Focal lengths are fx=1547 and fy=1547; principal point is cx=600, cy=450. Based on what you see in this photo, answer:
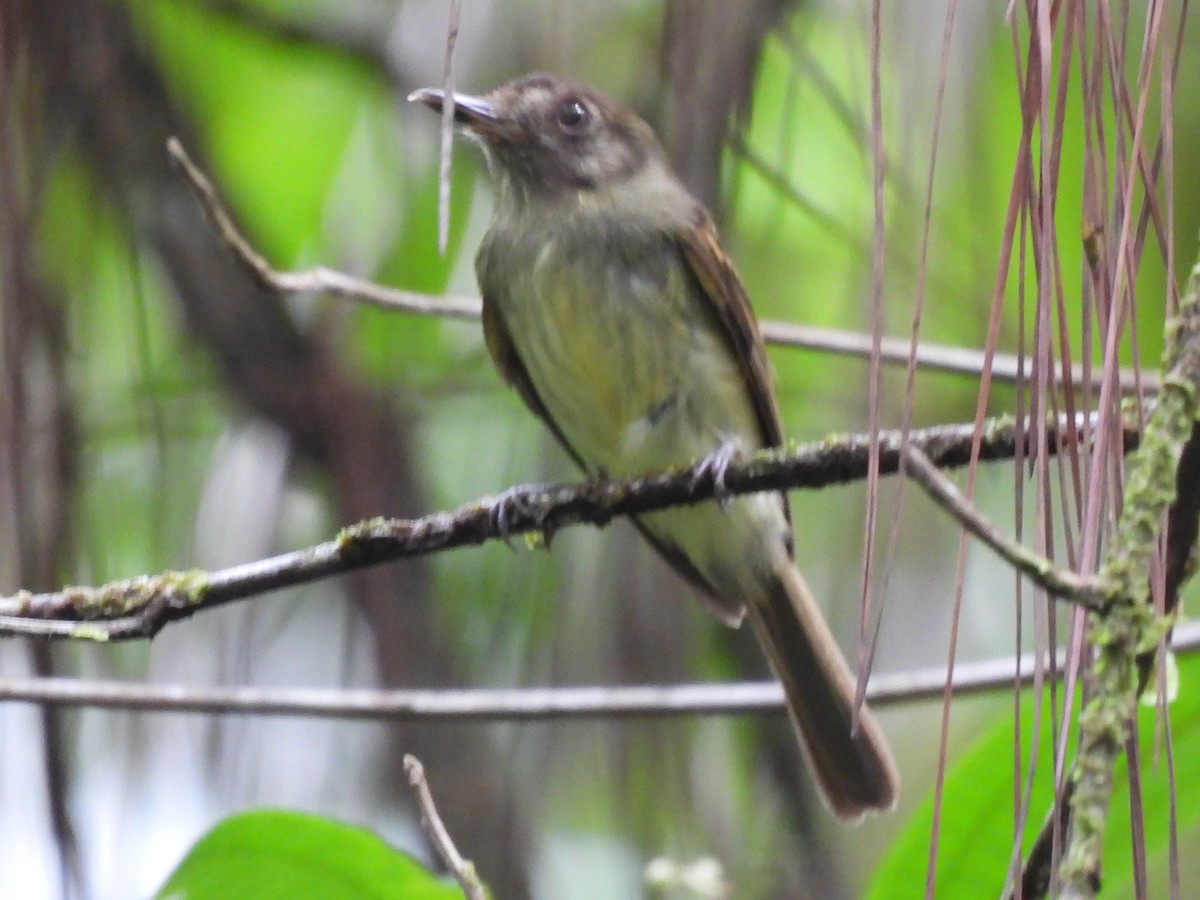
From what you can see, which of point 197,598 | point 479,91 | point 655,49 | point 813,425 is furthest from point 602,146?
point 197,598

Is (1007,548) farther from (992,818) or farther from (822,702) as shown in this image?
(822,702)

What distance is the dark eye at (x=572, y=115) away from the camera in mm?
2820

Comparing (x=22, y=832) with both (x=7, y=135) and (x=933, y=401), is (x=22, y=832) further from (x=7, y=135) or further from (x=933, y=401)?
(x=933, y=401)

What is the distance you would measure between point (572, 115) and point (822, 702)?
1194mm

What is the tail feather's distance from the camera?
8.82 feet

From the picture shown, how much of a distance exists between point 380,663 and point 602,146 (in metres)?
1.08

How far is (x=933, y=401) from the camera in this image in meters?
3.33

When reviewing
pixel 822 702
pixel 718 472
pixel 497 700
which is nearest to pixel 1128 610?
pixel 718 472

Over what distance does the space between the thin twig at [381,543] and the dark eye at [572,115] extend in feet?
3.43

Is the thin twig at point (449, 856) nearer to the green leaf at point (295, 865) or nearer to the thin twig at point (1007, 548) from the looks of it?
the green leaf at point (295, 865)

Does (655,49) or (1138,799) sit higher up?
(655,49)

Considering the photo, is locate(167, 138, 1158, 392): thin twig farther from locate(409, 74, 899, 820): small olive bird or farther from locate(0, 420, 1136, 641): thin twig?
locate(0, 420, 1136, 641): thin twig

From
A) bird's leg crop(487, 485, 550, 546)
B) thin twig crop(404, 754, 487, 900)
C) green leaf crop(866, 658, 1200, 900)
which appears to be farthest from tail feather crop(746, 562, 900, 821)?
thin twig crop(404, 754, 487, 900)

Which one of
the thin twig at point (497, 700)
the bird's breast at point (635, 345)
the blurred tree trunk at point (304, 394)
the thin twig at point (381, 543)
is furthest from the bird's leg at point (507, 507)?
the blurred tree trunk at point (304, 394)
